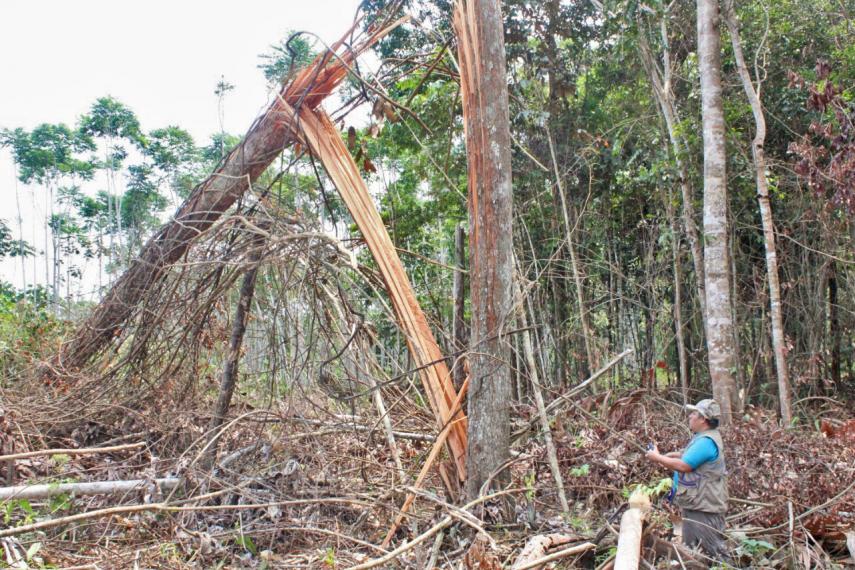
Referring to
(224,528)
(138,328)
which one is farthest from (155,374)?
(224,528)

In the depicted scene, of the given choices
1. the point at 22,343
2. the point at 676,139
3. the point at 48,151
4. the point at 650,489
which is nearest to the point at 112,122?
the point at 48,151

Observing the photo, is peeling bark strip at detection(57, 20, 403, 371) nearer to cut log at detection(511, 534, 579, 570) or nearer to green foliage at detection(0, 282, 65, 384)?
green foliage at detection(0, 282, 65, 384)

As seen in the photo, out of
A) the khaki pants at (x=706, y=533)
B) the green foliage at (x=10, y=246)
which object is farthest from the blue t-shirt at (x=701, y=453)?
the green foliage at (x=10, y=246)

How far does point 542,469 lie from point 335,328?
2.15 meters

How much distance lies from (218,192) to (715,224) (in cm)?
506

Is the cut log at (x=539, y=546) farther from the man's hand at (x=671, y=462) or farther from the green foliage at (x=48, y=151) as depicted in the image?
the green foliage at (x=48, y=151)

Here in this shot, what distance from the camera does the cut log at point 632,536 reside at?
2758 millimetres

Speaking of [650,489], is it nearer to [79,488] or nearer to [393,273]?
[393,273]

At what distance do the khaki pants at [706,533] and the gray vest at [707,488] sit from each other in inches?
2.2

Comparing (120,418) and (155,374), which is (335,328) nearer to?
(155,374)

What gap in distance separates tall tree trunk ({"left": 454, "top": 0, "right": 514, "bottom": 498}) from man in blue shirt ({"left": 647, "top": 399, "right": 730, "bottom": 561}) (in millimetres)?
966

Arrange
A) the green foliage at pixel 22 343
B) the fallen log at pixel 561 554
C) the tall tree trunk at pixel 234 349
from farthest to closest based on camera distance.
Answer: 1. the green foliage at pixel 22 343
2. the tall tree trunk at pixel 234 349
3. the fallen log at pixel 561 554

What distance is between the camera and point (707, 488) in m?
3.75

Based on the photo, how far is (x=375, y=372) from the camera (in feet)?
14.5
